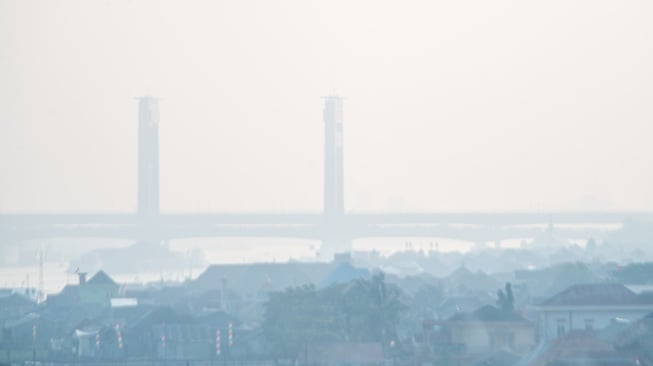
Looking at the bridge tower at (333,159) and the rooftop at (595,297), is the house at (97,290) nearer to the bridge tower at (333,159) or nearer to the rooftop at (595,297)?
the rooftop at (595,297)

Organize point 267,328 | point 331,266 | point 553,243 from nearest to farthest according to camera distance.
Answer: point 267,328 → point 331,266 → point 553,243

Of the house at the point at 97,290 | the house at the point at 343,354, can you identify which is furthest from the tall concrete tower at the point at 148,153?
the house at the point at 343,354

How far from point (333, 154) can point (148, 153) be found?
1013cm

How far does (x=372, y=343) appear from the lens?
31.6 metres

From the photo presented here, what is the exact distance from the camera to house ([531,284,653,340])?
1153 inches

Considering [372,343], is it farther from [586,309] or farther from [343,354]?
[586,309]

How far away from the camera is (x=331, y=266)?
61.5m

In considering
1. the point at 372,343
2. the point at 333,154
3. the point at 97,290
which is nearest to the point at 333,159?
the point at 333,154

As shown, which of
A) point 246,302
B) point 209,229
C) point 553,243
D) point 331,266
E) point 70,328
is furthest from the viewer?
point 553,243

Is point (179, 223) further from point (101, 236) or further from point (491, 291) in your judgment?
point (491, 291)

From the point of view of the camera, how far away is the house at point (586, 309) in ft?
96.1

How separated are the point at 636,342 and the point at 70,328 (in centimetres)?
1703

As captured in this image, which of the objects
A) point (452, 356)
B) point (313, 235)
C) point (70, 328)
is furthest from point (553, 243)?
point (452, 356)

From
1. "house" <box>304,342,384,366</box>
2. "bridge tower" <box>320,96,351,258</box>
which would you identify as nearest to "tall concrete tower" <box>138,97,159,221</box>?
"bridge tower" <box>320,96,351,258</box>
